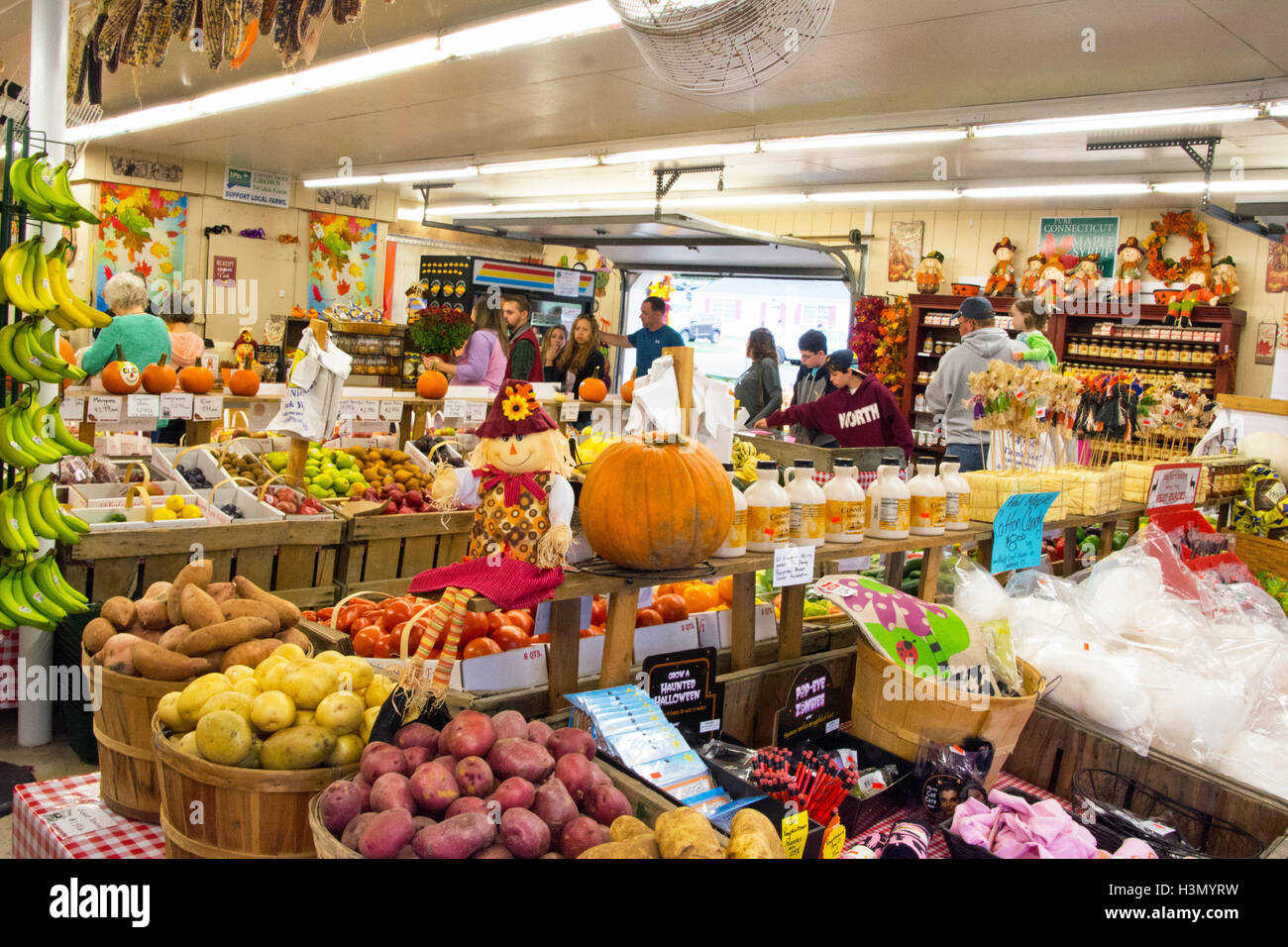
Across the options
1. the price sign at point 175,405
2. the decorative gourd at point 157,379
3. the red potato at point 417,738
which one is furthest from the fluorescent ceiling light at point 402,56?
the red potato at point 417,738

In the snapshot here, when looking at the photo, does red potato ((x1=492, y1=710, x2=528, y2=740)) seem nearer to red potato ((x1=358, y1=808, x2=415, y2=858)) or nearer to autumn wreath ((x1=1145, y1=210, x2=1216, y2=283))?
red potato ((x1=358, y1=808, x2=415, y2=858))

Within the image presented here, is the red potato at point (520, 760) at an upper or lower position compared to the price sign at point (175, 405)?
lower

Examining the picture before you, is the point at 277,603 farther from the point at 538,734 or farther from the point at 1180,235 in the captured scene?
the point at 1180,235

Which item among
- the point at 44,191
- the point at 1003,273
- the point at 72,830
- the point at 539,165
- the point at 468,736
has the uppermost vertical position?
the point at 539,165

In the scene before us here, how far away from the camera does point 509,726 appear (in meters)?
1.75

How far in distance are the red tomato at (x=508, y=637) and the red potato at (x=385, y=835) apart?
3.83 ft

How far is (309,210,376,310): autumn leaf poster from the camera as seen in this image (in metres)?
14.1

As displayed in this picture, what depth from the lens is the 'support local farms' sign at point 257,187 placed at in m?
13.1

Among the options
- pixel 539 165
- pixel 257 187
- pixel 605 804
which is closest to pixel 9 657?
pixel 605 804

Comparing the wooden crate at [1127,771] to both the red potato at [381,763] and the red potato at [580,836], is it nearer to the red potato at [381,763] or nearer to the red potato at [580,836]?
the red potato at [580,836]

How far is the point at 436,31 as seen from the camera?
5.78m

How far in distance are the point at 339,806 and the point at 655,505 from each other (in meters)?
0.99
